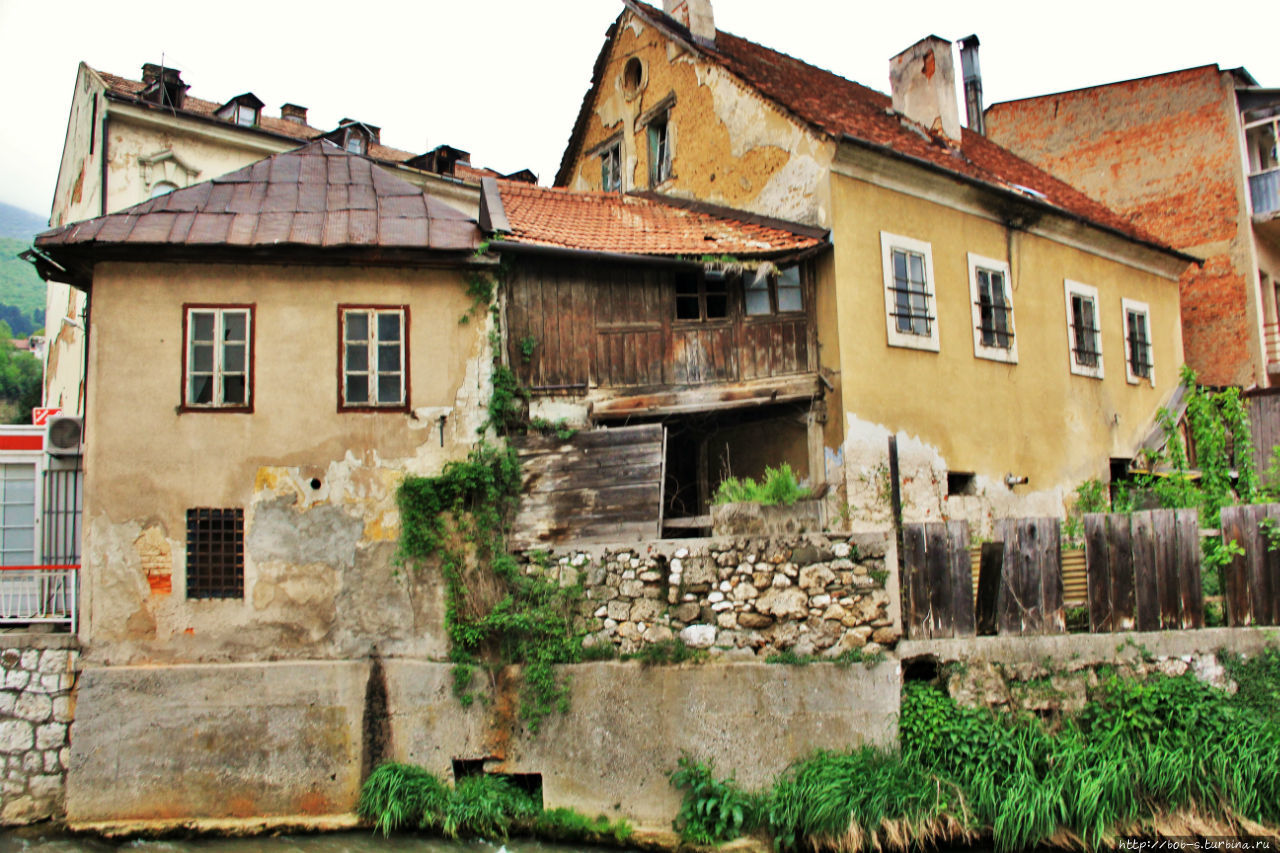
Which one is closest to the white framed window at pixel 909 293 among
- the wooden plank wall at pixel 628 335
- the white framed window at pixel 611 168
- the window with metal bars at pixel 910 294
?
the window with metal bars at pixel 910 294

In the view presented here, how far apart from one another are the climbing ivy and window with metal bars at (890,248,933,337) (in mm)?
5748

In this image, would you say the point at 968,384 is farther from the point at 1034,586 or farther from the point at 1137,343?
the point at 1137,343

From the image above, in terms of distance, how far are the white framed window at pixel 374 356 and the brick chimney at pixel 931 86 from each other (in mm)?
10562

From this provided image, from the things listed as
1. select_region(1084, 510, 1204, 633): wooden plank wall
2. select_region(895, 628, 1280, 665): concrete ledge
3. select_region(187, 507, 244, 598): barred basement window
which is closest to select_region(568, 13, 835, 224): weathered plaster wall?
select_region(1084, 510, 1204, 633): wooden plank wall

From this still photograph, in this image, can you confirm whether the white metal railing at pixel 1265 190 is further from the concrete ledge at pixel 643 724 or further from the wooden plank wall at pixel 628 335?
the concrete ledge at pixel 643 724

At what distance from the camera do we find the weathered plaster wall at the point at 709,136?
1421 centimetres

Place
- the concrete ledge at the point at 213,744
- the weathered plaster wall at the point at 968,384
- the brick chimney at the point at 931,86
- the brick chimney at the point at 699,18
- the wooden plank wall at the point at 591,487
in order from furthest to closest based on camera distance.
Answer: the brick chimney at the point at 931,86 → the brick chimney at the point at 699,18 → the weathered plaster wall at the point at 968,384 → the wooden plank wall at the point at 591,487 → the concrete ledge at the point at 213,744

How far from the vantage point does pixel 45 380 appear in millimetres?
25453

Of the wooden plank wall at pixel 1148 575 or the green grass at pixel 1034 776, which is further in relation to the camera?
the wooden plank wall at pixel 1148 575

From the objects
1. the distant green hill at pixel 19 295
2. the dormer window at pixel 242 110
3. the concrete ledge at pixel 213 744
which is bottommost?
the concrete ledge at pixel 213 744

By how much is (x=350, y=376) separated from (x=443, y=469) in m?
1.48

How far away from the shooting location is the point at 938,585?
33.6 feet

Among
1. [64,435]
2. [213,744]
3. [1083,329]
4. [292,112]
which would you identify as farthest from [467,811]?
[292,112]

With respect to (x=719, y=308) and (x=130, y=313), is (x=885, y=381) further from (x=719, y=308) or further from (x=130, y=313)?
(x=130, y=313)
